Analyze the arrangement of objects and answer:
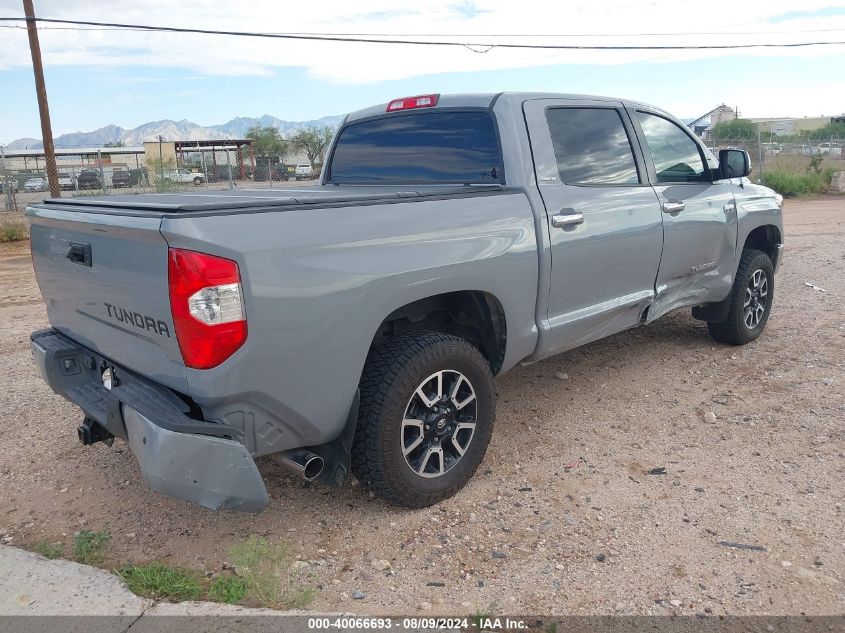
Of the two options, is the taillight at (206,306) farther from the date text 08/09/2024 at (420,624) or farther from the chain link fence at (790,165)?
the chain link fence at (790,165)

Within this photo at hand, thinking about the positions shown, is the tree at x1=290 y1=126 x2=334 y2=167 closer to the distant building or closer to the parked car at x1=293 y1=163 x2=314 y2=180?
the parked car at x1=293 y1=163 x2=314 y2=180

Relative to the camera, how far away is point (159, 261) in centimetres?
260

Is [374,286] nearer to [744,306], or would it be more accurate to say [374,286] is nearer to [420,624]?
[420,624]

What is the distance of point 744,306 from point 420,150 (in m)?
3.02

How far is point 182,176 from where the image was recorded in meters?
21.5

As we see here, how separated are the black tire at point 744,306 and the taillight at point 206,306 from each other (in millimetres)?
4318

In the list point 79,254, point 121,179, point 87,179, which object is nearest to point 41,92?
point 121,179

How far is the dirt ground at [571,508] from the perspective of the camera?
2816 mm

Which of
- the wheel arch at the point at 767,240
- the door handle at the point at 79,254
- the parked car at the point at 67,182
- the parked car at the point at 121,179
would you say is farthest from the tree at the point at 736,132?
the door handle at the point at 79,254

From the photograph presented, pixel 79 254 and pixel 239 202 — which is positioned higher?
pixel 239 202

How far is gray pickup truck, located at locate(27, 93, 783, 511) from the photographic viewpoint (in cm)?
259

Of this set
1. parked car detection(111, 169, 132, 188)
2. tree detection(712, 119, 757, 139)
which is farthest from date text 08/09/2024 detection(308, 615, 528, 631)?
tree detection(712, 119, 757, 139)

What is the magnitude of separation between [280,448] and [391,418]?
0.49m

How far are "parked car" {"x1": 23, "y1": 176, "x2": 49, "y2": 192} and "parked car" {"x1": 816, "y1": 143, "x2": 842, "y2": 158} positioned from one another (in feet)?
87.9
